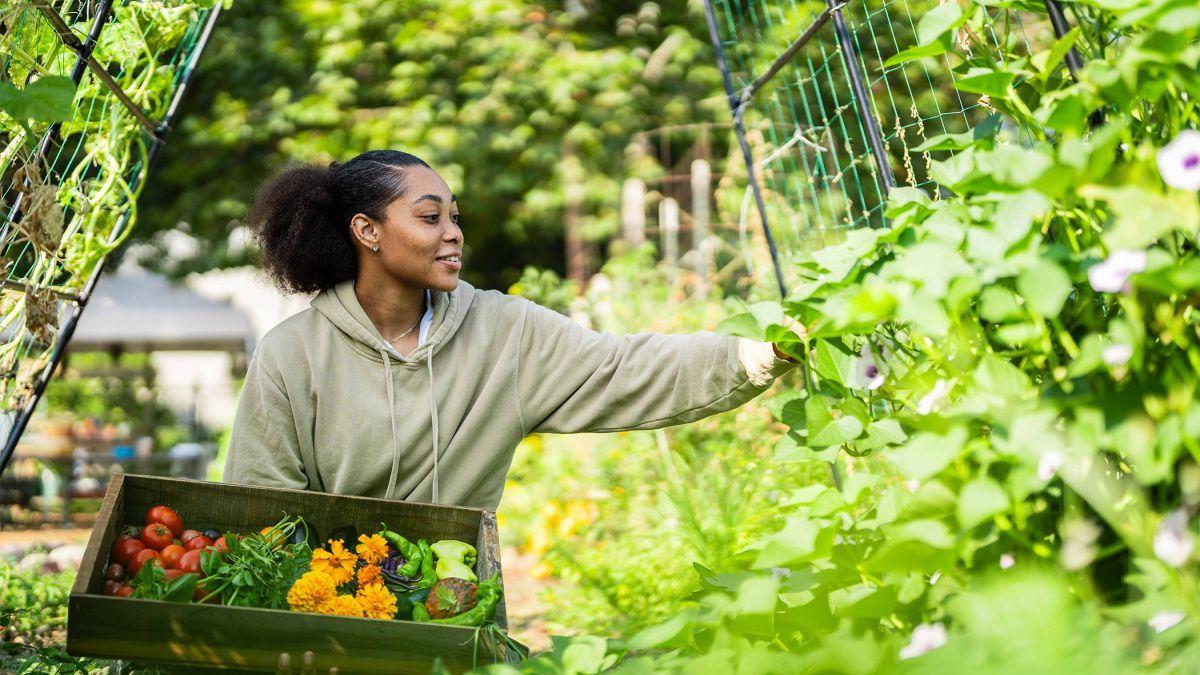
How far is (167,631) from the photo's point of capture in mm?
1409

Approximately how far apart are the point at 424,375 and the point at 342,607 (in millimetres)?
904

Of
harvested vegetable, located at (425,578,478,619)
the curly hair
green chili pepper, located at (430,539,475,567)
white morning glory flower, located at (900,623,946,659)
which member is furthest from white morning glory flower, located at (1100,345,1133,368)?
the curly hair

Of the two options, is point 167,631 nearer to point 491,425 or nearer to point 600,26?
point 491,425

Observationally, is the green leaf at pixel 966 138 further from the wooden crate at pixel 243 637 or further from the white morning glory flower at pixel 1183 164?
the wooden crate at pixel 243 637

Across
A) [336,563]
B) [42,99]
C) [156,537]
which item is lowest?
[336,563]

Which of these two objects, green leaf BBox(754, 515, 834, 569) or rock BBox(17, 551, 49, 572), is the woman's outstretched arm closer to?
green leaf BBox(754, 515, 834, 569)

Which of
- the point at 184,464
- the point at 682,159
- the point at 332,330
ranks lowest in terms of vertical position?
the point at 332,330

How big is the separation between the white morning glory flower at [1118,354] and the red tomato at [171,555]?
1.34 metres

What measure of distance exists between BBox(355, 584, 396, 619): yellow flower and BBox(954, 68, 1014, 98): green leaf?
105cm

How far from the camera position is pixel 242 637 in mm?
1419

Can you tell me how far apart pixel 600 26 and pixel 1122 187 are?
843 centimetres

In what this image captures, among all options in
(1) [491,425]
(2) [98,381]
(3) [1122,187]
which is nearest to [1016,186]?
(3) [1122,187]

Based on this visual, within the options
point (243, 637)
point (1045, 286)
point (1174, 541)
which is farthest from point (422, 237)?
point (1174, 541)

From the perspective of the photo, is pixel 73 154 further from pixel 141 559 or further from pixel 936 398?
pixel 936 398
